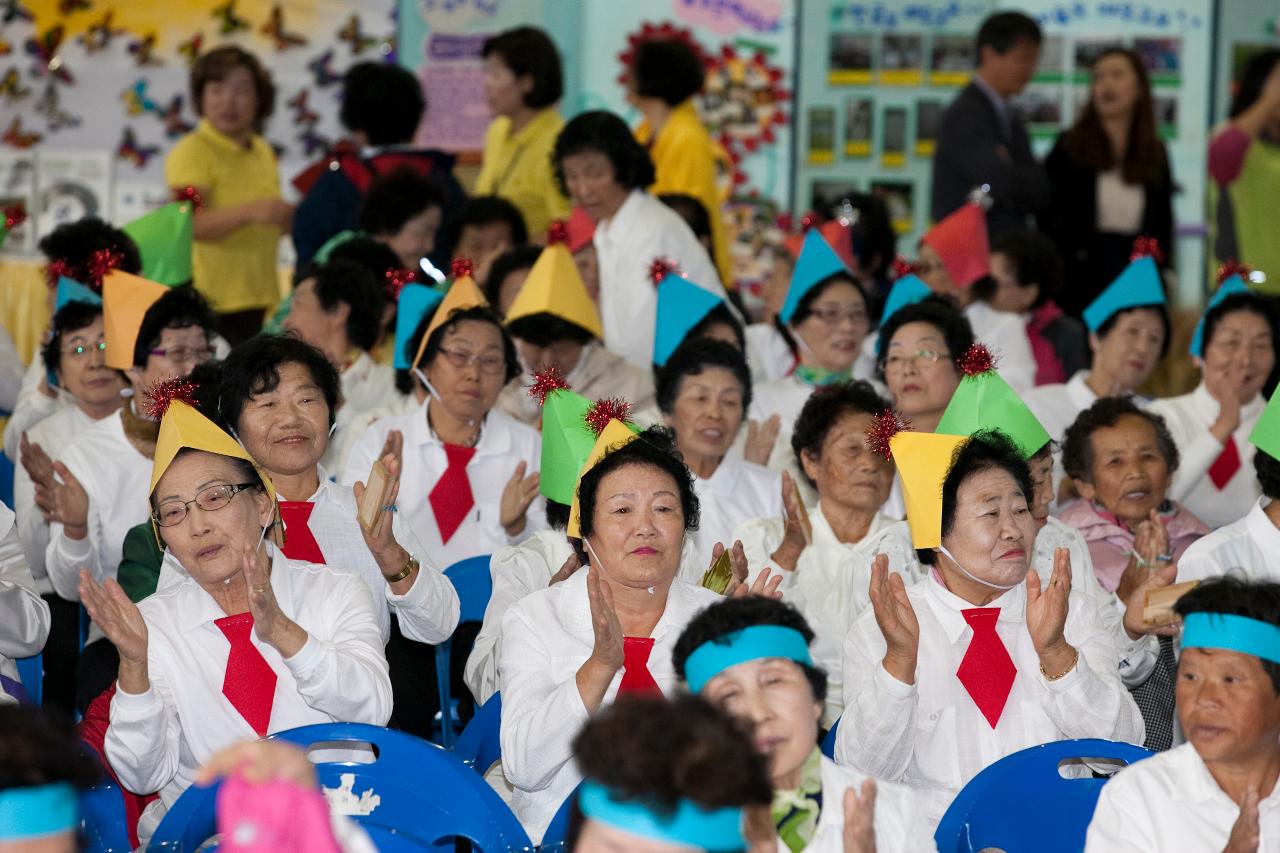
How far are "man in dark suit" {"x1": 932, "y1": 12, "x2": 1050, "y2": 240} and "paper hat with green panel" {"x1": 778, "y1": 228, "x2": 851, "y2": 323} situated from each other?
4.80 ft

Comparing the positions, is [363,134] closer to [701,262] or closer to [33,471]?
[701,262]

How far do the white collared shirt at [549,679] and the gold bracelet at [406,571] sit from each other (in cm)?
32

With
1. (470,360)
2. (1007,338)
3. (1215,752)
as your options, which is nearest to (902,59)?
(1007,338)

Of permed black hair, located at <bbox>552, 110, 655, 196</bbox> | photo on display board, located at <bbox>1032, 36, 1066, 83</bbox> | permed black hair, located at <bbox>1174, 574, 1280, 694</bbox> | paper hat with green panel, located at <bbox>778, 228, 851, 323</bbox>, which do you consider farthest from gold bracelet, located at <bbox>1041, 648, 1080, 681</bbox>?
photo on display board, located at <bbox>1032, 36, 1066, 83</bbox>

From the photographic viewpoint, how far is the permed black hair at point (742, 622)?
2.40 metres

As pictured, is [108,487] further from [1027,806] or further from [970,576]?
[1027,806]

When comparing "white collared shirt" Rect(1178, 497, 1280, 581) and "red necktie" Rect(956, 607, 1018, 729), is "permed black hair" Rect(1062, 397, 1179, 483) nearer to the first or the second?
"white collared shirt" Rect(1178, 497, 1280, 581)

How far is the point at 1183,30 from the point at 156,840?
6478 mm

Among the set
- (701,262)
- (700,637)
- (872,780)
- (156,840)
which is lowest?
(156,840)

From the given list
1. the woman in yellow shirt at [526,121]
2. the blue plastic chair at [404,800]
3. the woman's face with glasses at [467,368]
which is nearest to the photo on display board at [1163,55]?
the woman in yellow shirt at [526,121]

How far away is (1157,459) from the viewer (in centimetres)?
395

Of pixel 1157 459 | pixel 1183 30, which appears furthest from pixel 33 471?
pixel 1183 30

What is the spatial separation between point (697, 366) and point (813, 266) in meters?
0.96

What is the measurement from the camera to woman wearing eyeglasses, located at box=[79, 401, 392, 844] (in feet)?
9.48
